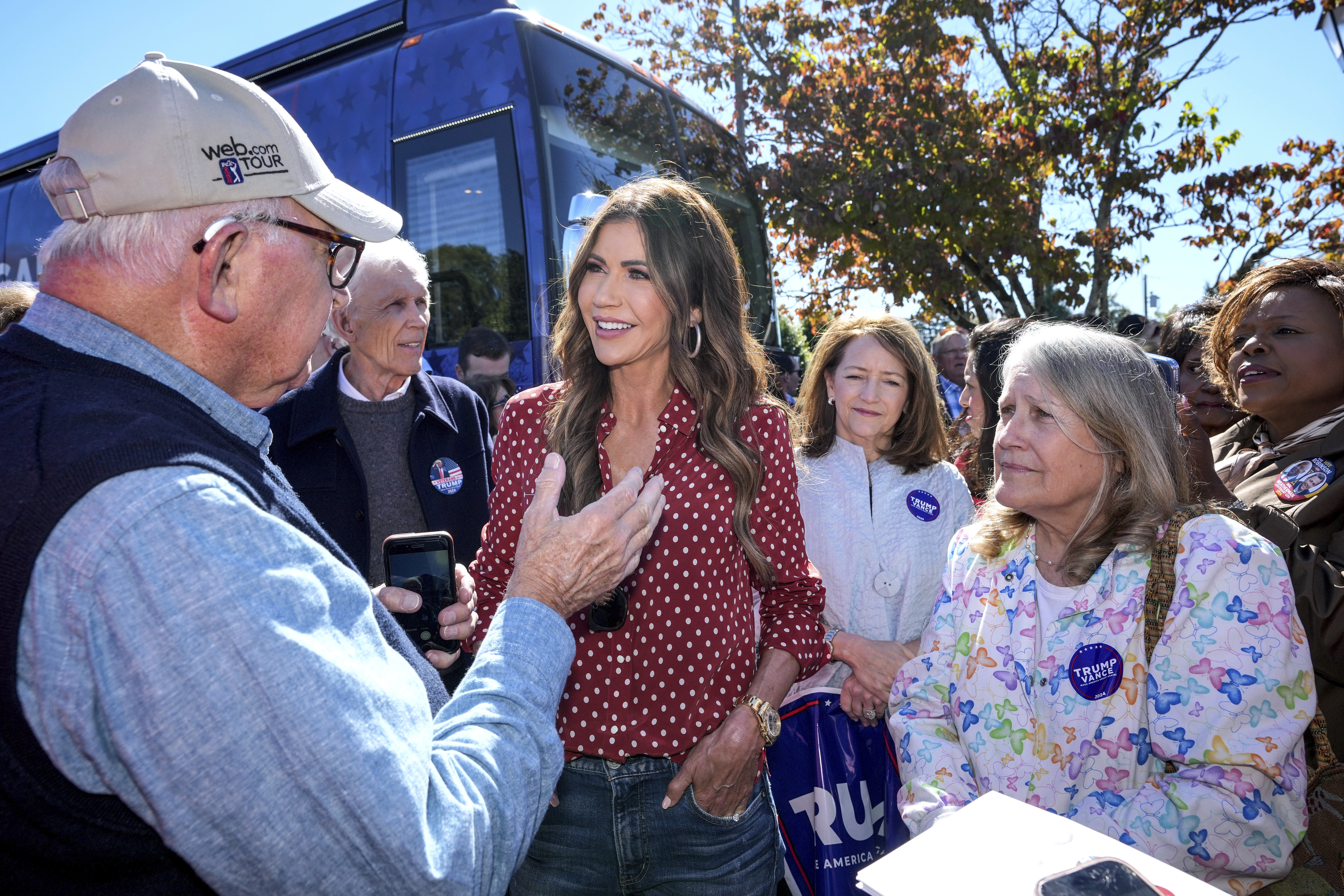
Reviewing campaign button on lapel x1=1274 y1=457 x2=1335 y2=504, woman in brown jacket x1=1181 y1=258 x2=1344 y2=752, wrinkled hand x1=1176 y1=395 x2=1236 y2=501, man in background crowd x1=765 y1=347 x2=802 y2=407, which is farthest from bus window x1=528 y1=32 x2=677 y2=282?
campaign button on lapel x1=1274 y1=457 x2=1335 y2=504

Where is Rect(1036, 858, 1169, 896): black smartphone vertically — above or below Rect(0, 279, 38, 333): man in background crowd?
below

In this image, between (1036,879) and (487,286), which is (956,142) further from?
(1036,879)

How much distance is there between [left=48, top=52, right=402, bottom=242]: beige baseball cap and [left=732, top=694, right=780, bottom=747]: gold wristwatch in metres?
1.46

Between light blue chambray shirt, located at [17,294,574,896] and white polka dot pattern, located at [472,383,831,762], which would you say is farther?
white polka dot pattern, located at [472,383,831,762]

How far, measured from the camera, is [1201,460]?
2.65 metres

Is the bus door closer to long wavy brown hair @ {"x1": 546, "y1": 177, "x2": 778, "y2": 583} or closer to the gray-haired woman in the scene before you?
long wavy brown hair @ {"x1": 546, "y1": 177, "x2": 778, "y2": 583}

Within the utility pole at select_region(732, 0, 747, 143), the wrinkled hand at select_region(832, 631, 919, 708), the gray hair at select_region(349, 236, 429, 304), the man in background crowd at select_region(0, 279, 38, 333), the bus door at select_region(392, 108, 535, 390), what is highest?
the utility pole at select_region(732, 0, 747, 143)

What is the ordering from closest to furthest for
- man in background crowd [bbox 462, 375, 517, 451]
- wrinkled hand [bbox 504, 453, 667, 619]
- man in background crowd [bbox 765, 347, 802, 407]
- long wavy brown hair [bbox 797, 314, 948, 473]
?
wrinkled hand [bbox 504, 453, 667, 619] → long wavy brown hair [bbox 797, 314, 948, 473] → man in background crowd [bbox 462, 375, 517, 451] → man in background crowd [bbox 765, 347, 802, 407]

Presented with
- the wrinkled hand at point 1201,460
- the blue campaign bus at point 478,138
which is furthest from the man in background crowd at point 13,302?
the wrinkled hand at point 1201,460

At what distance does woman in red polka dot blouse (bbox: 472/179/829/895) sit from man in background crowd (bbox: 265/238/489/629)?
767mm

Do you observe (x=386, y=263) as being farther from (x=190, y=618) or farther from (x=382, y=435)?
(x=190, y=618)

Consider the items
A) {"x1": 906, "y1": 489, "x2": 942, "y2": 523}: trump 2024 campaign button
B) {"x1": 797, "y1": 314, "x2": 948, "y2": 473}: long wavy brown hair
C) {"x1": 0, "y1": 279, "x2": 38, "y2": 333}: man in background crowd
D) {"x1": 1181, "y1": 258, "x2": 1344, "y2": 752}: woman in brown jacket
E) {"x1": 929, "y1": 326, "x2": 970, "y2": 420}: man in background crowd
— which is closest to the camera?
{"x1": 1181, "y1": 258, "x2": 1344, "y2": 752}: woman in brown jacket

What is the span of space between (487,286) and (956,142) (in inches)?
237

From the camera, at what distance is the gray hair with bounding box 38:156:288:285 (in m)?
1.10
